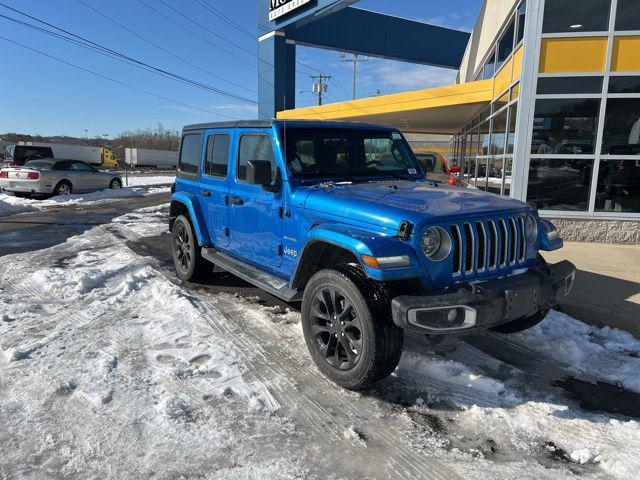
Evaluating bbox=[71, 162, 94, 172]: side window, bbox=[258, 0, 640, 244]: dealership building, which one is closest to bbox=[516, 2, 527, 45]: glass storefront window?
bbox=[258, 0, 640, 244]: dealership building

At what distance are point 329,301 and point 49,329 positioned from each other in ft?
9.17

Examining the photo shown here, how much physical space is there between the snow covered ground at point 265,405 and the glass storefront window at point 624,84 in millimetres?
5612

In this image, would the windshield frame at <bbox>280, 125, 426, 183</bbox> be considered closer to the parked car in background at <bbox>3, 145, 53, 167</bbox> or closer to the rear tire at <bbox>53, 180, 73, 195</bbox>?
the rear tire at <bbox>53, 180, 73, 195</bbox>

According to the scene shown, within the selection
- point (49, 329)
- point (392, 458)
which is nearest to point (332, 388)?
point (392, 458)

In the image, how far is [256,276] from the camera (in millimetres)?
4703

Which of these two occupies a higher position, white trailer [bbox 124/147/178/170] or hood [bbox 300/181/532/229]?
white trailer [bbox 124/147/178/170]

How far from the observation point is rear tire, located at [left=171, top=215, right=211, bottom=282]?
20.0 feet

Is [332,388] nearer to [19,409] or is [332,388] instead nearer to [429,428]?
[429,428]

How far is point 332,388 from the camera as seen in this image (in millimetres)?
3559

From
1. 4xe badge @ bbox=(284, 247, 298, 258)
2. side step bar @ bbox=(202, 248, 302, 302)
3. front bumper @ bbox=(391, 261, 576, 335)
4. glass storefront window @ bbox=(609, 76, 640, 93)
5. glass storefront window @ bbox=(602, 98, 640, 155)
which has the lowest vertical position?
side step bar @ bbox=(202, 248, 302, 302)

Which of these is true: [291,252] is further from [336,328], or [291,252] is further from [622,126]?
[622,126]

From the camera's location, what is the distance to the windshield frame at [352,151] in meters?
4.44

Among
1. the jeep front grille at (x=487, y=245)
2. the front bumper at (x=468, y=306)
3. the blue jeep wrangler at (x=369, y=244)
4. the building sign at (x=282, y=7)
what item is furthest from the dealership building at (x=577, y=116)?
the building sign at (x=282, y=7)

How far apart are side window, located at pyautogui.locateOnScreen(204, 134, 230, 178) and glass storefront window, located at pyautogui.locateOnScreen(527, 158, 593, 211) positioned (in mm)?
6307
